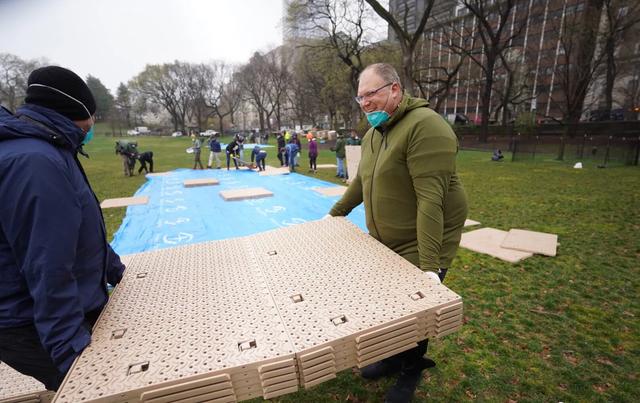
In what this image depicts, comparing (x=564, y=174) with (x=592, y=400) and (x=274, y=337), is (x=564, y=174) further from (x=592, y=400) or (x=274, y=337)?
(x=274, y=337)

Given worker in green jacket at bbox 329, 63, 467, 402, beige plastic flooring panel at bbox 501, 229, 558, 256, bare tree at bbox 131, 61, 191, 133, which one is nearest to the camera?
worker in green jacket at bbox 329, 63, 467, 402

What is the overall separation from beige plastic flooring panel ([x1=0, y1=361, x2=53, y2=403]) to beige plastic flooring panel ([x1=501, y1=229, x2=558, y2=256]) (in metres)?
5.73

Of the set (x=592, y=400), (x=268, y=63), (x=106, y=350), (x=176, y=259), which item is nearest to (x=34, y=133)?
(x=106, y=350)

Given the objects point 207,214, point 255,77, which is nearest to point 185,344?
point 207,214

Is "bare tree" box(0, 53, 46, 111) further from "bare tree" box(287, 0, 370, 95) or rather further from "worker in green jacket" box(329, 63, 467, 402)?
"worker in green jacket" box(329, 63, 467, 402)

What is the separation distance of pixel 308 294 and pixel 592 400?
2.43m

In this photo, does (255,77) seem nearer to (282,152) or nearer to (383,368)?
(282,152)

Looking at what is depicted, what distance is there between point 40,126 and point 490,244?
5774mm

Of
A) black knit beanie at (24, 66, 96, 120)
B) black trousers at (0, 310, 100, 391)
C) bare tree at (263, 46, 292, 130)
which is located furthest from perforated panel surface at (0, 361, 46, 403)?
bare tree at (263, 46, 292, 130)

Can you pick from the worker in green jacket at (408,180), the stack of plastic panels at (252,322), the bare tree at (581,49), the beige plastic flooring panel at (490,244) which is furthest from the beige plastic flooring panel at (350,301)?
the bare tree at (581,49)

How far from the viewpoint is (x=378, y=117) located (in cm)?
202

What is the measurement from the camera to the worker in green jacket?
175 centimetres

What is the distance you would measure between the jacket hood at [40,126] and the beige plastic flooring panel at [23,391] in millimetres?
1458

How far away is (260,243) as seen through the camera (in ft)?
7.38
